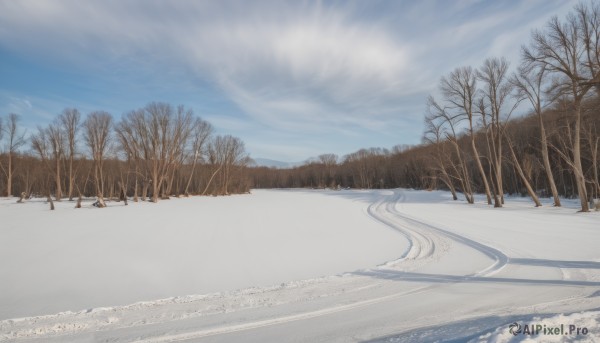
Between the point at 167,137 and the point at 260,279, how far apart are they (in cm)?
4385

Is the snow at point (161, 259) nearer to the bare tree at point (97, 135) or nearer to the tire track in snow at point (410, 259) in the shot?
the tire track in snow at point (410, 259)

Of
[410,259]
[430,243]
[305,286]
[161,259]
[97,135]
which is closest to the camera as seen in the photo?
[305,286]

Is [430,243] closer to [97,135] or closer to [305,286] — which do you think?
[305,286]

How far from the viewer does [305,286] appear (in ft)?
20.8

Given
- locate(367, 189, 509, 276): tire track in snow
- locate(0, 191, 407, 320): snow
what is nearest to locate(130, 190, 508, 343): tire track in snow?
locate(367, 189, 509, 276): tire track in snow

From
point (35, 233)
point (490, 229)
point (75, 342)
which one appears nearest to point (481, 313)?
point (75, 342)

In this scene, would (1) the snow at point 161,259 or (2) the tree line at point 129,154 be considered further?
(2) the tree line at point 129,154

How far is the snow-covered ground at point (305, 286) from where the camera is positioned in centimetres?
423

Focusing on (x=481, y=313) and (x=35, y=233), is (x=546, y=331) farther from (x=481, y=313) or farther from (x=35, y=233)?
(x=35, y=233)

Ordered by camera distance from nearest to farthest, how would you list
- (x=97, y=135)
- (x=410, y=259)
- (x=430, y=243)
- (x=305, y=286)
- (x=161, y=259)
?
(x=305, y=286) < (x=410, y=259) < (x=161, y=259) < (x=430, y=243) < (x=97, y=135)

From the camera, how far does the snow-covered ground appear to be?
423 cm

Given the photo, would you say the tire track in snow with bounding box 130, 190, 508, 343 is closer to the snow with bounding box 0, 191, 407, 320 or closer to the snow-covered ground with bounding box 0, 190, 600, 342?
the snow-covered ground with bounding box 0, 190, 600, 342

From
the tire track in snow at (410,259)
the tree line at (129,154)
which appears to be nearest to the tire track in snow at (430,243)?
the tire track in snow at (410,259)

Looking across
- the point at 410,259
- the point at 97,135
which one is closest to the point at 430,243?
the point at 410,259
